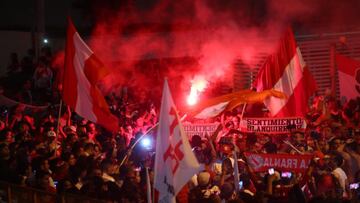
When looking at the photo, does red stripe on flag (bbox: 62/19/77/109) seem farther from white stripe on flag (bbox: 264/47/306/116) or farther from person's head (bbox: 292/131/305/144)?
person's head (bbox: 292/131/305/144)

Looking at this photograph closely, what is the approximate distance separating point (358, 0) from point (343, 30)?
69 cm

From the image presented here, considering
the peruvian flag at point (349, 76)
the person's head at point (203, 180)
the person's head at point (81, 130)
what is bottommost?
the person's head at point (203, 180)

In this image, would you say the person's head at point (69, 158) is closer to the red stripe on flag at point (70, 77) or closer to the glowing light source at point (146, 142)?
the red stripe on flag at point (70, 77)

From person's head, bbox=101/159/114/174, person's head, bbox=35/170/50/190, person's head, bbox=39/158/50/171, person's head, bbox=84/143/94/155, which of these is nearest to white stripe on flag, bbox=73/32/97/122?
person's head, bbox=84/143/94/155

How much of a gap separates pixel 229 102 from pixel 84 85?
6.78 feet

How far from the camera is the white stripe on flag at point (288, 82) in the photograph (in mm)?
10477

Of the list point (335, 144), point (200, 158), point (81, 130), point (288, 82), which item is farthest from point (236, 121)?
point (81, 130)

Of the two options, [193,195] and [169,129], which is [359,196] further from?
[169,129]

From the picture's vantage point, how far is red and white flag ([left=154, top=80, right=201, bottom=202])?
707cm

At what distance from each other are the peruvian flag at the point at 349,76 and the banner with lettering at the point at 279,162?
151 inches

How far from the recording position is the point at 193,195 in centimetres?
819

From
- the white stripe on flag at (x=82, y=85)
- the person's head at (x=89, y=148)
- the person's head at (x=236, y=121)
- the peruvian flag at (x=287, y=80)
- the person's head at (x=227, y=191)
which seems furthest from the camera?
the person's head at (x=236, y=121)

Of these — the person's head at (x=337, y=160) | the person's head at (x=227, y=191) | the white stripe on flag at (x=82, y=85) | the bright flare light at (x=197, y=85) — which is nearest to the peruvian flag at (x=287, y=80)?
the person's head at (x=337, y=160)

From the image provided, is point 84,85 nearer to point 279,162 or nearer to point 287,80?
point 287,80
